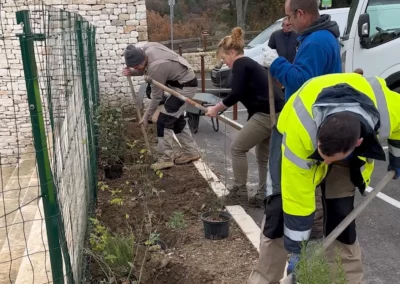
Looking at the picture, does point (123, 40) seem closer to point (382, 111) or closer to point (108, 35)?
point (108, 35)

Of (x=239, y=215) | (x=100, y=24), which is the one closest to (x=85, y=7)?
(x=100, y=24)

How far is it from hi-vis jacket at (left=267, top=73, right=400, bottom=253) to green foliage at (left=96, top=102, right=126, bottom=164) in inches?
156

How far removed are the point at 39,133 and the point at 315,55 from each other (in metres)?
1.96

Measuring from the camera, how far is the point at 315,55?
3.46 meters

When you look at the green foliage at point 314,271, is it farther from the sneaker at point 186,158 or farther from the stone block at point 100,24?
the stone block at point 100,24

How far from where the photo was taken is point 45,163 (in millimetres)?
2422

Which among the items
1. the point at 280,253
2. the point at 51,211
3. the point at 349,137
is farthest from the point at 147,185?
the point at 349,137

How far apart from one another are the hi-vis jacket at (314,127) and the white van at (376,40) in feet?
16.7

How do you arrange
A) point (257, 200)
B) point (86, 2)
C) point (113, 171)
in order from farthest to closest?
1. point (86, 2)
2. point (113, 171)
3. point (257, 200)

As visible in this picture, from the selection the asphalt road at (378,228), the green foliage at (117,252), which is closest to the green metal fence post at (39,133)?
the green foliage at (117,252)

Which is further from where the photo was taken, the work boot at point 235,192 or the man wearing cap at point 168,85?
the man wearing cap at point 168,85

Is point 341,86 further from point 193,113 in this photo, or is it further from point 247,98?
point 193,113

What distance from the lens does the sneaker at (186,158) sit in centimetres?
669

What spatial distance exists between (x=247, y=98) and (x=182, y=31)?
2075 centimetres
